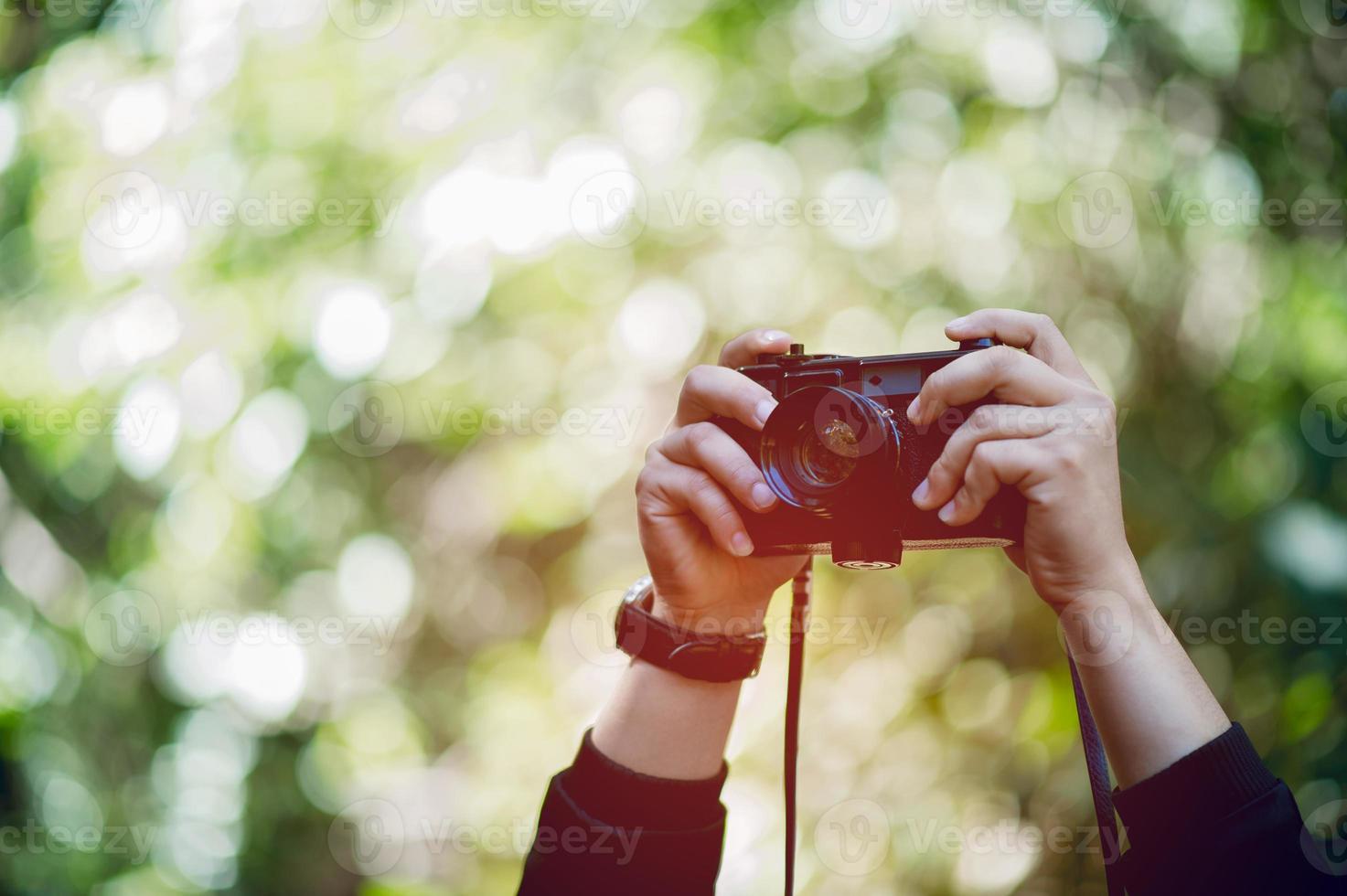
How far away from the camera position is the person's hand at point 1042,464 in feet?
2.15

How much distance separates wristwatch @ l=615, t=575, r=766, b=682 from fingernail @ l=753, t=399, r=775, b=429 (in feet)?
0.63

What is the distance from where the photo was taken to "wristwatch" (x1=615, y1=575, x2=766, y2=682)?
0.77 meters

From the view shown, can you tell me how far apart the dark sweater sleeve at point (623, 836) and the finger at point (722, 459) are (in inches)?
9.6

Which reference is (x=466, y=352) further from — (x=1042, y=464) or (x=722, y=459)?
(x=1042, y=464)

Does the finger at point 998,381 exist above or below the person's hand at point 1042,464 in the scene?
above

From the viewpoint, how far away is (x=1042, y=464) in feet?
2.16

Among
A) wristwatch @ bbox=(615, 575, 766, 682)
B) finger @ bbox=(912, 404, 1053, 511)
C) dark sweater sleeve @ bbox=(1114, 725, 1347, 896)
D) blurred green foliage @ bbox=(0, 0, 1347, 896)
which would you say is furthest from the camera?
blurred green foliage @ bbox=(0, 0, 1347, 896)

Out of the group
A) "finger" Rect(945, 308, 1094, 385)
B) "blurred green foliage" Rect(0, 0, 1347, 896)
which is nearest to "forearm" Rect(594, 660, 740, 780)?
"finger" Rect(945, 308, 1094, 385)

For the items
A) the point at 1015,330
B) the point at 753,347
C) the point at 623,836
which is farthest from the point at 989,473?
the point at 623,836

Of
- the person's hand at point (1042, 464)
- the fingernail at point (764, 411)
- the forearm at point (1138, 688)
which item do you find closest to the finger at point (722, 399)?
the fingernail at point (764, 411)

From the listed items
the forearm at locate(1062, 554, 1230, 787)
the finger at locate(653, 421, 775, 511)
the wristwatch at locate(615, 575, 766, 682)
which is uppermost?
the finger at locate(653, 421, 775, 511)

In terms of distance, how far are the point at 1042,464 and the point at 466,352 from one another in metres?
1.11

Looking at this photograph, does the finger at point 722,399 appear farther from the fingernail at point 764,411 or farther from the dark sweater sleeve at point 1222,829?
the dark sweater sleeve at point 1222,829

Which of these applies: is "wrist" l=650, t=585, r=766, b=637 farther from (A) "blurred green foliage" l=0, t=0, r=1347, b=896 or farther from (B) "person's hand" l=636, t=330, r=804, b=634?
(A) "blurred green foliage" l=0, t=0, r=1347, b=896
